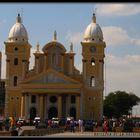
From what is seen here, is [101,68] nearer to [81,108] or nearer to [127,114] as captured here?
[81,108]

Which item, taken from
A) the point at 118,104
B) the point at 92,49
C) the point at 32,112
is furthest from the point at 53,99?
the point at 118,104

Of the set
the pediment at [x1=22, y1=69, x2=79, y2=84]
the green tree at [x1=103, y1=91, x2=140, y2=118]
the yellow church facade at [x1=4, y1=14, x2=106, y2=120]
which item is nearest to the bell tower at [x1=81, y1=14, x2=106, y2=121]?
the yellow church facade at [x1=4, y1=14, x2=106, y2=120]

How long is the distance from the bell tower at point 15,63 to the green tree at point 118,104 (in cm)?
2425

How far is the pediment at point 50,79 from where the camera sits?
241ft

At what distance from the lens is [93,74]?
77125 mm

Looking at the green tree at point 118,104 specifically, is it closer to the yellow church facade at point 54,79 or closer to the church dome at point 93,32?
the yellow church facade at point 54,79

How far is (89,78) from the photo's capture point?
7731cm

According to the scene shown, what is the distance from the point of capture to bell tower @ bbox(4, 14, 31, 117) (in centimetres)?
7712

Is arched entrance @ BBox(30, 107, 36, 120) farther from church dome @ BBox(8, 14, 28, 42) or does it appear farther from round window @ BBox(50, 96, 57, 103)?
church dome @ BBox(8, 14, 28, 42)

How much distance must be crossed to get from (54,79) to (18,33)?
427 inches

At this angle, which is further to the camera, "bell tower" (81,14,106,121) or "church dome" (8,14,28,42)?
"church dome" (8,14,28,42)

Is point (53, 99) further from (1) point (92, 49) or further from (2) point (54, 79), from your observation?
(1) point (92, 49)

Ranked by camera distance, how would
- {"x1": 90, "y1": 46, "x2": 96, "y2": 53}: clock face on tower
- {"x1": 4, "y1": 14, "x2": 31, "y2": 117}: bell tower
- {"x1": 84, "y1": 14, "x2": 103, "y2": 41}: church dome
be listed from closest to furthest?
1. {"x1": 4, "y1": 14, "x2": 31, "y2": 117}: bell tower
2. {"x1": 90, "y1": 46, "x2": 96, "y2": 53}: clock face on tower
3. {"x1": 84, "y1": 14, "x2": 103, "y2": 41}: church dome
